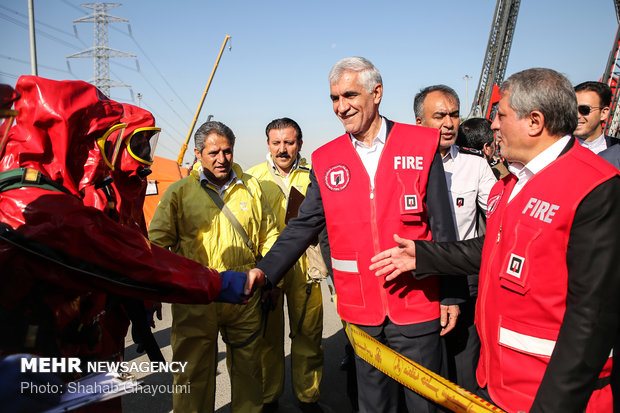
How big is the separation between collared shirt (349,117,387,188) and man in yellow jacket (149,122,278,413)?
4.33 ft

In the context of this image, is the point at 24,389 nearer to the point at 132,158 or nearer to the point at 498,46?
the point at 132,158

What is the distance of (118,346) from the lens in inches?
88.0

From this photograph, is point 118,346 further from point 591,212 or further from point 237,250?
point 591,212

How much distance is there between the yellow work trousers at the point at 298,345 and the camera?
148 inches

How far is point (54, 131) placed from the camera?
176 cm

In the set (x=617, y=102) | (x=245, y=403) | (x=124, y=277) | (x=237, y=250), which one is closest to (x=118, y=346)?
(x=124, y=277)

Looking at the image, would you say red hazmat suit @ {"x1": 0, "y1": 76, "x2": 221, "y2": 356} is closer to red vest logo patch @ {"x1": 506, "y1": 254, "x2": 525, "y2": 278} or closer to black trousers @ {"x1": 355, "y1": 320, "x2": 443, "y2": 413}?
black trousers @ {"x1": 355, "y1": 320, "x2": 443, "y2": 413}

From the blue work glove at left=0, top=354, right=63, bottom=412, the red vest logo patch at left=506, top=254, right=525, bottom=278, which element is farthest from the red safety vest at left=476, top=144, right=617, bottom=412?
the blue work glove at left=0, top=354, right=63, bottom=412

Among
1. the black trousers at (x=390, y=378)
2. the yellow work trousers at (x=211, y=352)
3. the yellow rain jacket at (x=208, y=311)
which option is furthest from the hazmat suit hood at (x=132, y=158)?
the black trousers at (x=390, y=378)

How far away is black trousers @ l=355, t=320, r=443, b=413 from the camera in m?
2.20

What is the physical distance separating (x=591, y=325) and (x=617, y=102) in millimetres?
12548

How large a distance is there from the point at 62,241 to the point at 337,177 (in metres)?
1.42

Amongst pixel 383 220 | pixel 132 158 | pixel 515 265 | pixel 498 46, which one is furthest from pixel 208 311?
pixel 498 46

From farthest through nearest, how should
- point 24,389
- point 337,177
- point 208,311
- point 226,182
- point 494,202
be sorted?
point 226,182 → point 208,311 → point 337,177 → point 494,202 → point 24,389
